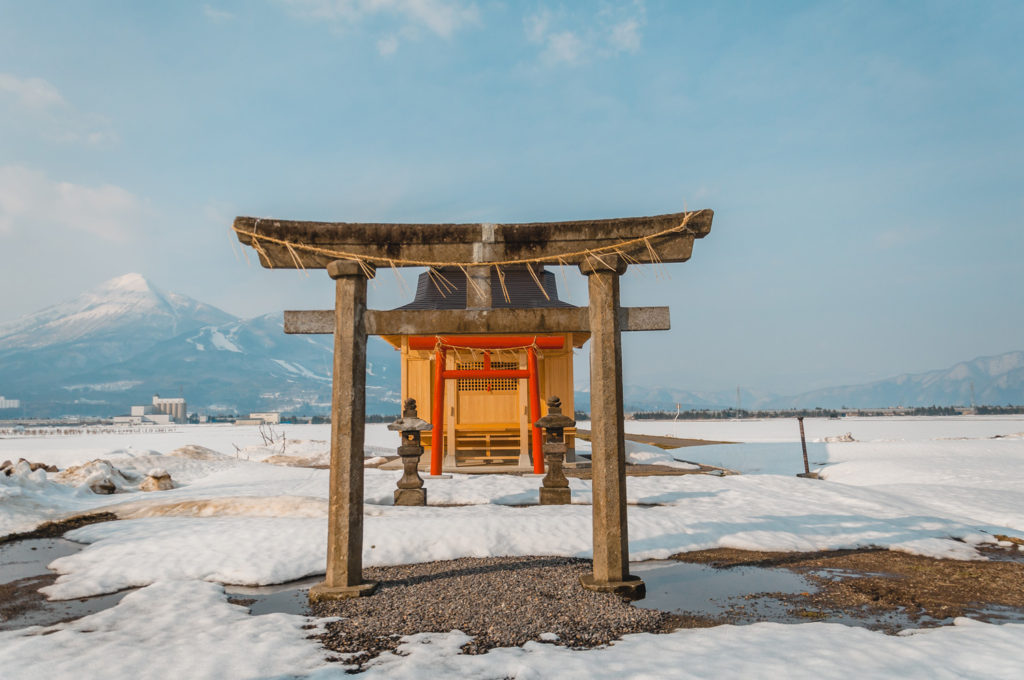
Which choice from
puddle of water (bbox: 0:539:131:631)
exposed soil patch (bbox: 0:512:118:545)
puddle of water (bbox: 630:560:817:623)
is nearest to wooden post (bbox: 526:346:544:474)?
puddle of water (bbox: 630:560:817:623)

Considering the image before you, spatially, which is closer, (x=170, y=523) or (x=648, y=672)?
(x=648, y=672)

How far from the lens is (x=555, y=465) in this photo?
1027 cm

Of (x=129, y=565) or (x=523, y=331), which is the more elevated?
(x=523, y=331)

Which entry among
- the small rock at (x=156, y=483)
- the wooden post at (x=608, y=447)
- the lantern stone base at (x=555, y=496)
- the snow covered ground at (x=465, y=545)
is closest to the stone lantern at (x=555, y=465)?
the lantern stone base at (x=555, y=496)

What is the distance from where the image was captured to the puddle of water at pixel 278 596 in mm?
5242

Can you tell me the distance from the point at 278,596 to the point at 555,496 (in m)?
5.51

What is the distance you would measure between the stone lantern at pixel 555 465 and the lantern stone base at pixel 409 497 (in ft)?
7.49

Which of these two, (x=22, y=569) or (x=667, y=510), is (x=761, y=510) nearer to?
(x=667, y=510)

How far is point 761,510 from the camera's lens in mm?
9391

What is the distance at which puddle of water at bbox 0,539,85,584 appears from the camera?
659cm

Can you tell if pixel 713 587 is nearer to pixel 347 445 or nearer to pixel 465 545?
pixel 465 545

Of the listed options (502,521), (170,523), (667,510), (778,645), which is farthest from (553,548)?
(170,523)

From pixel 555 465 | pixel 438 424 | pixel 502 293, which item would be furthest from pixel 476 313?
pixel 502 293

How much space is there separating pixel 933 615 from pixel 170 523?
9987mm
